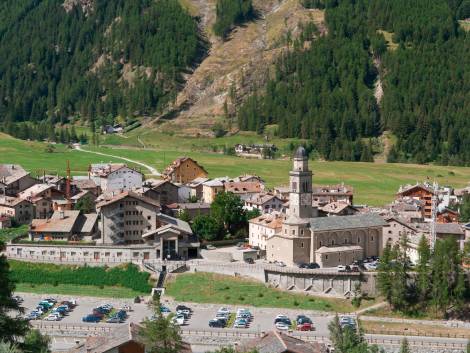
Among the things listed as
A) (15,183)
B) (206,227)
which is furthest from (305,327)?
(15,183)

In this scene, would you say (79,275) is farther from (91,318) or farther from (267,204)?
(267,204)

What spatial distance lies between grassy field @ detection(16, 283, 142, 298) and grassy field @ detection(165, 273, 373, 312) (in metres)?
4.07

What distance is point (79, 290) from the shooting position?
82.2 metres

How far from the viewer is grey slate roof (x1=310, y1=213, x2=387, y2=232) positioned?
83188mm

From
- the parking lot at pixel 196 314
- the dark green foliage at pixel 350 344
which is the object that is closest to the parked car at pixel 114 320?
the parking lot at pixel 196 314

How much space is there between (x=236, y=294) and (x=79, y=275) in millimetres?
15934

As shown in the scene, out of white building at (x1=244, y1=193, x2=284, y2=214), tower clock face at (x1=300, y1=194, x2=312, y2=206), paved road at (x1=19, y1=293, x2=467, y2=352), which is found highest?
tower clock face at (x1=300, y1=194, x2=312, y2=206)

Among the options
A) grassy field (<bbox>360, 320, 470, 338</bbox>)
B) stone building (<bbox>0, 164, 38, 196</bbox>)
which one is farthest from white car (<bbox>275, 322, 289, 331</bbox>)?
stone building (<bbox>0, 164, 38, 196</bbox>)

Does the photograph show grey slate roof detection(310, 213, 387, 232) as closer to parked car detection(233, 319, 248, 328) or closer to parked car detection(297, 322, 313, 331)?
parked car detection(297, 322, 313, 331)

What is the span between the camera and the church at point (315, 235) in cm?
8262

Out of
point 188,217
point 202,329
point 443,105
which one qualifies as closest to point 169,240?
point 188,217

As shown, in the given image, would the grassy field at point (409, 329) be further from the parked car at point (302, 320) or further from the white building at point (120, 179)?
the white building at point (120, 179)

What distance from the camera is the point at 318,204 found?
100500 mm

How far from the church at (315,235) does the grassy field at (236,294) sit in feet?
15.9
